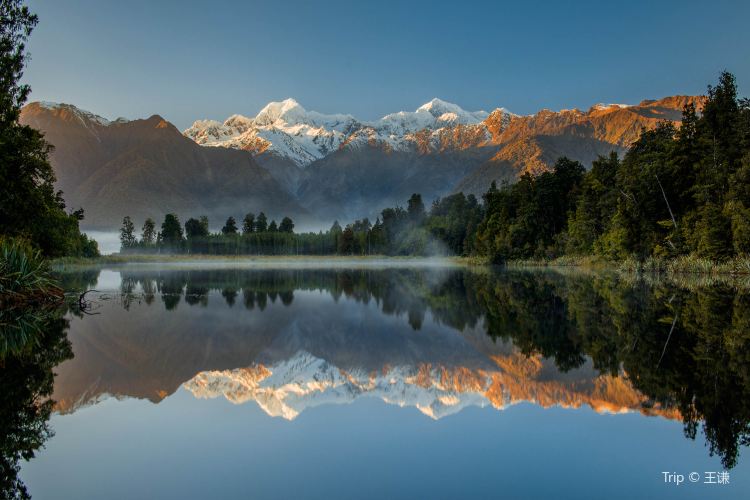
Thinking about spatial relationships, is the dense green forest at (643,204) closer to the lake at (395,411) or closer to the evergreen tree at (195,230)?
the lake at (395,411)

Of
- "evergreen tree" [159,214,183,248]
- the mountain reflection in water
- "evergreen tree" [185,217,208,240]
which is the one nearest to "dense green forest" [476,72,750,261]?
the mountain reflection in water

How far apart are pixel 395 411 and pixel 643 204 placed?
47.2 metres

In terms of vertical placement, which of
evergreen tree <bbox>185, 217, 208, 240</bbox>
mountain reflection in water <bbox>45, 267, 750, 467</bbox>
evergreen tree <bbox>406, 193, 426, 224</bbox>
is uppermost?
evergreen tree <bbox>406, 193, 426, 224</bbox>

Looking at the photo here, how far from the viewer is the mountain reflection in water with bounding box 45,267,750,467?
788 cm

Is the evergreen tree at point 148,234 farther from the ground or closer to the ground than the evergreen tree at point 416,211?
closer to the ground

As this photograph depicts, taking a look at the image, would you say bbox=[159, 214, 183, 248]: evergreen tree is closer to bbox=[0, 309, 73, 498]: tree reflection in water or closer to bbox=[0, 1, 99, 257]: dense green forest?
bbox=[0, 1, 99, 257]: dense green forest

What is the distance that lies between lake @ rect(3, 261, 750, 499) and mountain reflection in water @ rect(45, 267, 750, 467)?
0.18 ft

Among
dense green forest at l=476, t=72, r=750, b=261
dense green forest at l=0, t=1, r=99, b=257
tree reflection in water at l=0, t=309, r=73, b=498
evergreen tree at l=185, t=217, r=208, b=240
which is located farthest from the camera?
evergreen tree at l=185, t=217, r=208, b=240

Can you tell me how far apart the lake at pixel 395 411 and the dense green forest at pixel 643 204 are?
27.9m

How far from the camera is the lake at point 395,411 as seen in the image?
521 cm

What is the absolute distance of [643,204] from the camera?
4894 cm

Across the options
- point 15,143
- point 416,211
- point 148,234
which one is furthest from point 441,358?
point 148,234

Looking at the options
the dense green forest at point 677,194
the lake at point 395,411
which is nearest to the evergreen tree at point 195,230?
the dense green forest at point 677,194

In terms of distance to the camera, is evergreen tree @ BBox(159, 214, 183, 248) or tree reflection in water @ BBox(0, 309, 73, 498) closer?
tree reflection in water @ BBox(0, 309, 73, 498)
